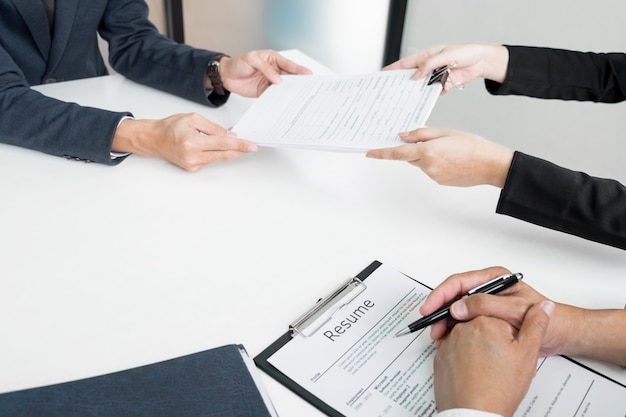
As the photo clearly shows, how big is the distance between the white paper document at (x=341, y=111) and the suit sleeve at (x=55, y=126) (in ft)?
0.82

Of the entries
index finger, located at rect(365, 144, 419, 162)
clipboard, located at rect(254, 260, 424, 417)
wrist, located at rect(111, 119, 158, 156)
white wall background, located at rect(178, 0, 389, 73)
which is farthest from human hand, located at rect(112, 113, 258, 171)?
white wall background, located at rect(178, 0, 389, 73)

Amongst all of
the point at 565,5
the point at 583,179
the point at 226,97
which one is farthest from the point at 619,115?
the point at 226,97

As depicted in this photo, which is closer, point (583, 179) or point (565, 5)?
point (583, 179)

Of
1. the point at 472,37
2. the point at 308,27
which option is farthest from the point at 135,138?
the point at 308,27

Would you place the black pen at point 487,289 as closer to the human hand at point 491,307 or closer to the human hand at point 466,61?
the human hand at point 491,307

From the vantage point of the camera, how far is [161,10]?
10.1ft

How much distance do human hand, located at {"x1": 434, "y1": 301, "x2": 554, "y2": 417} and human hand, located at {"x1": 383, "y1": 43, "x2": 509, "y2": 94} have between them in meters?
0.62

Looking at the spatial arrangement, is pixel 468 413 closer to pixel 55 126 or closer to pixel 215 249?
pixel 215 249

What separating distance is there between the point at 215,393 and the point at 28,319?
0.98 ft

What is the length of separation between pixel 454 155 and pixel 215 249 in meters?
0.41

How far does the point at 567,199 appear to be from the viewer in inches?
33.1

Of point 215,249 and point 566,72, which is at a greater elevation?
point 566,72

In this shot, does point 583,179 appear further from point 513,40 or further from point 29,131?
point 513,40

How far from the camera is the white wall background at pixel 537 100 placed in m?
1.93
